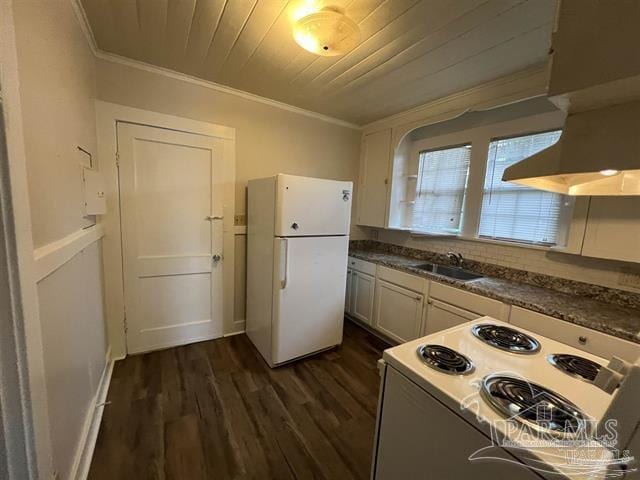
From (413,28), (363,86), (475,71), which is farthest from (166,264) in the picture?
(475,71)

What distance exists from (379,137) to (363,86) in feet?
3.18

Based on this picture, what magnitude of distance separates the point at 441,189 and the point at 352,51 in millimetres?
1744

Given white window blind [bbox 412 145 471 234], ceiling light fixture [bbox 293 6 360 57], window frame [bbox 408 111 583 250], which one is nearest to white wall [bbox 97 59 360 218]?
white window blind [bbox 412 145 471 234]

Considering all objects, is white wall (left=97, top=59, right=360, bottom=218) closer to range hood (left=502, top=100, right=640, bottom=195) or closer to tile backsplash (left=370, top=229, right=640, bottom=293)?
tile backsplash (left=370, top=229, right=640, bottom=293)

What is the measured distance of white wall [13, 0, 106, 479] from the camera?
0.93m

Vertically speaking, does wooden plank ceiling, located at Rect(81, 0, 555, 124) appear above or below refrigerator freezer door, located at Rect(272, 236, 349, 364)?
above

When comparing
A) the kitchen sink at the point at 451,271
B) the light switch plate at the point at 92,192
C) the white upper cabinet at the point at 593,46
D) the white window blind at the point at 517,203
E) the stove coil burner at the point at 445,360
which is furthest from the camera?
the kitchen sink at the point at 451,271

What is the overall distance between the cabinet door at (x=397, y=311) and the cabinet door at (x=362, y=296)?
91 millimetres

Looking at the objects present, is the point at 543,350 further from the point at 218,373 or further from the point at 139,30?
the point at 139,30

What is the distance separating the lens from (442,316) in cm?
222

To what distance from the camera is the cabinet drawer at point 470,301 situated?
6.11ft

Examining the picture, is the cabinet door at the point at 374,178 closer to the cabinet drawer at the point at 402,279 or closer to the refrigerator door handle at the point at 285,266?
the cabinet drawer at the point at 402,279

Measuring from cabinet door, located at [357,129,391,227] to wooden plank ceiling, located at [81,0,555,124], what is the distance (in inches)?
28.6

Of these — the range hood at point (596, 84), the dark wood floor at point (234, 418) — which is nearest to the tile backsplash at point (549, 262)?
the dark wood floor at point (234, 418)
